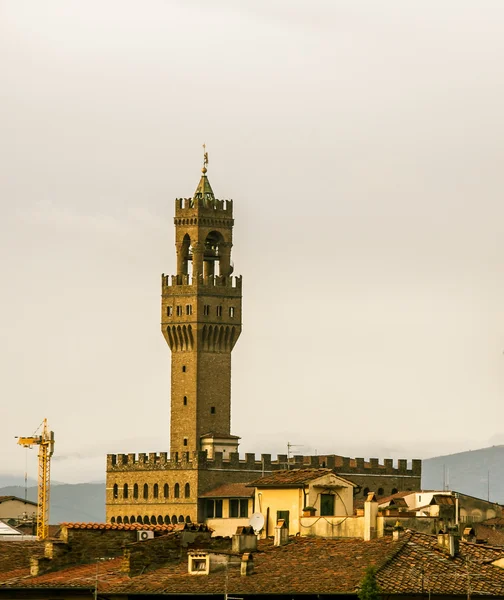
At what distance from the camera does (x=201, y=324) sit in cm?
15525

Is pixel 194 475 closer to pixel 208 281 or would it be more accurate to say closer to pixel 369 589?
pixel 208 281

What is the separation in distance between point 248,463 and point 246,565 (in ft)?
293

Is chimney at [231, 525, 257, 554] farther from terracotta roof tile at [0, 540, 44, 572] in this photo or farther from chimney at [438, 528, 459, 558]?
terracotta roof tile at [0, 540, 44, 572]

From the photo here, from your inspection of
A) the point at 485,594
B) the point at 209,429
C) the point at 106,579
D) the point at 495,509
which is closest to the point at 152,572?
the point at 106,579

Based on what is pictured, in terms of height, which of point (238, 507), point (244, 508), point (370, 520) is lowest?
point (370, 520)

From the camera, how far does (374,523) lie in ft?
222

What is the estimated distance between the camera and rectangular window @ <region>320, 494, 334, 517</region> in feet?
251

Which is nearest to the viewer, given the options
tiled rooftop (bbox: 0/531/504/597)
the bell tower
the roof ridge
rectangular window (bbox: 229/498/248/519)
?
tiled rooftop (bbox: 0/531/504/597)

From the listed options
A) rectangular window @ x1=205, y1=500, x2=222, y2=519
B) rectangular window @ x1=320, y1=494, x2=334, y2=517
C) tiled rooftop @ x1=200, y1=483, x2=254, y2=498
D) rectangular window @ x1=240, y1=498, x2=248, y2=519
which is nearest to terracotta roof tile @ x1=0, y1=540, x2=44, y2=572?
rectangular window @ x1=320, y1=494, x2=334, y2=517

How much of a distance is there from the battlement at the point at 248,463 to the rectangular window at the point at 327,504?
70.9m

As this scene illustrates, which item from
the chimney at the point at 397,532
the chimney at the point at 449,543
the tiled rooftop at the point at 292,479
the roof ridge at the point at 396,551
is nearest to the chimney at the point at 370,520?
the chimney at the point at 397,532

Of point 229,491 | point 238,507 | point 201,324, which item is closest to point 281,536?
point 238,507

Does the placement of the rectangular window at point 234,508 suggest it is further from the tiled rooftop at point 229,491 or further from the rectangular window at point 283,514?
the rectangular window at point 283,514

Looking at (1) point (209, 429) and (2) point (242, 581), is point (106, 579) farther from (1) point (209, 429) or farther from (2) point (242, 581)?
(1) point (209, 429)
